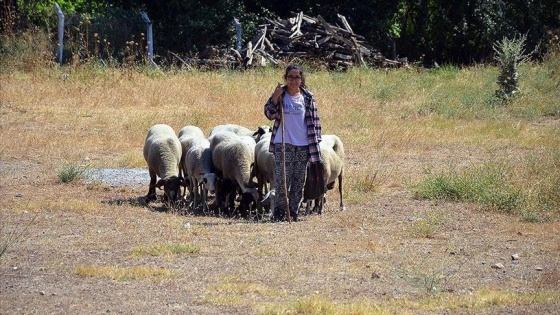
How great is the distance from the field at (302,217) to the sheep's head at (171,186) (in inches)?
11.8

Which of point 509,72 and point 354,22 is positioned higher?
point 354,22

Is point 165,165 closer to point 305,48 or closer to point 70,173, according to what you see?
point 70,173

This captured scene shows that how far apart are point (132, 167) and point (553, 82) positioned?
13160mm

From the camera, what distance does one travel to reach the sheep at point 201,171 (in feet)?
43.0

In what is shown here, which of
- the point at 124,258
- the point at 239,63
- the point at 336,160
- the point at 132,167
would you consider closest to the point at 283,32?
the point at 239,63

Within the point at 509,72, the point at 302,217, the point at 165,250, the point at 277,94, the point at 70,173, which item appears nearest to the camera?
the point at 165,250

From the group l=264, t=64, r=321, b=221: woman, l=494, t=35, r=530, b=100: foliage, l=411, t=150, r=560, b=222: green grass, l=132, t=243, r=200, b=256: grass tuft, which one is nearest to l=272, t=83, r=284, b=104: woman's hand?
l=264, t=64, r=321, b=221: woman

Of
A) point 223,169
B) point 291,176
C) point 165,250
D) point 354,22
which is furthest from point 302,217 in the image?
point 354,22

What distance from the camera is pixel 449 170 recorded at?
15.5 m

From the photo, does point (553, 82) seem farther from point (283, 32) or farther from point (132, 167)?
point (132, 167)

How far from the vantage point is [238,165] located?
42.8ft

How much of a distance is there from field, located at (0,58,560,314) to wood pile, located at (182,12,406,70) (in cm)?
271

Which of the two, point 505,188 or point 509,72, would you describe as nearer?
point 505,188

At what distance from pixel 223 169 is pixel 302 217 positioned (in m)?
1.37
